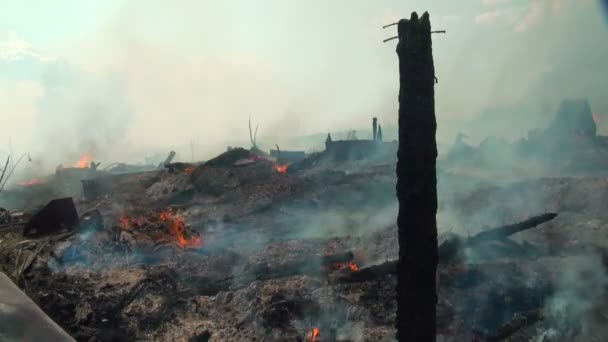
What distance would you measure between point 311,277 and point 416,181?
5.29 meters

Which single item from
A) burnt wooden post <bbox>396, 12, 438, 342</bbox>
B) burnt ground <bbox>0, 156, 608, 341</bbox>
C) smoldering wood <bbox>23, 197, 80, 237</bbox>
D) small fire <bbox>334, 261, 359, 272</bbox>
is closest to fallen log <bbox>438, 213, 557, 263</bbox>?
burnt ground <bbox>0, 156, 608, 341</bbox>

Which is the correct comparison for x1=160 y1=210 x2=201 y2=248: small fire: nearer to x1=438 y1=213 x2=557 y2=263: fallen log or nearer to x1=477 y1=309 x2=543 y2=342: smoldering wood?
x1=438 y1=213 x2=557 y2=263: fallen log

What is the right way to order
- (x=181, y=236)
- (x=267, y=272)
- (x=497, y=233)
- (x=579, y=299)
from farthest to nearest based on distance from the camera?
(x=181, y=236)
(x=497, y=233)
(x=267, y=272)
(x=579, y=299)

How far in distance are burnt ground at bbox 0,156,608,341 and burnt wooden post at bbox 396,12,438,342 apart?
8.16ft

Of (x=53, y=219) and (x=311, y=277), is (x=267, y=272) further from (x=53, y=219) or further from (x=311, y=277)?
(x=53, y=219)

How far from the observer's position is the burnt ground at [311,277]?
7.04 meters

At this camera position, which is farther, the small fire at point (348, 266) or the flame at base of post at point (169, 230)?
the flame at base of post at point (169, 230)

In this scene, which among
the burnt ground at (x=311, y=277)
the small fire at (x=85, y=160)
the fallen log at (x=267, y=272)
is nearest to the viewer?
the burnt ground at (x=311, y=277)

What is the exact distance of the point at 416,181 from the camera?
4438 mm

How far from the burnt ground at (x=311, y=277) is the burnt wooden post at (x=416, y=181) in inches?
98.0

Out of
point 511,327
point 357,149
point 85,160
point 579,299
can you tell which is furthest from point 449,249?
point 85,160

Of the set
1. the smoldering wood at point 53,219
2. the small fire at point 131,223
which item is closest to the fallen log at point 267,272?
the small fire at point 131,223

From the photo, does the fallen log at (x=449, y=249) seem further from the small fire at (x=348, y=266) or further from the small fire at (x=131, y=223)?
the small fire at (x=131, y=223)

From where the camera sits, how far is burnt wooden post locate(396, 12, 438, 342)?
4328 millimetres
